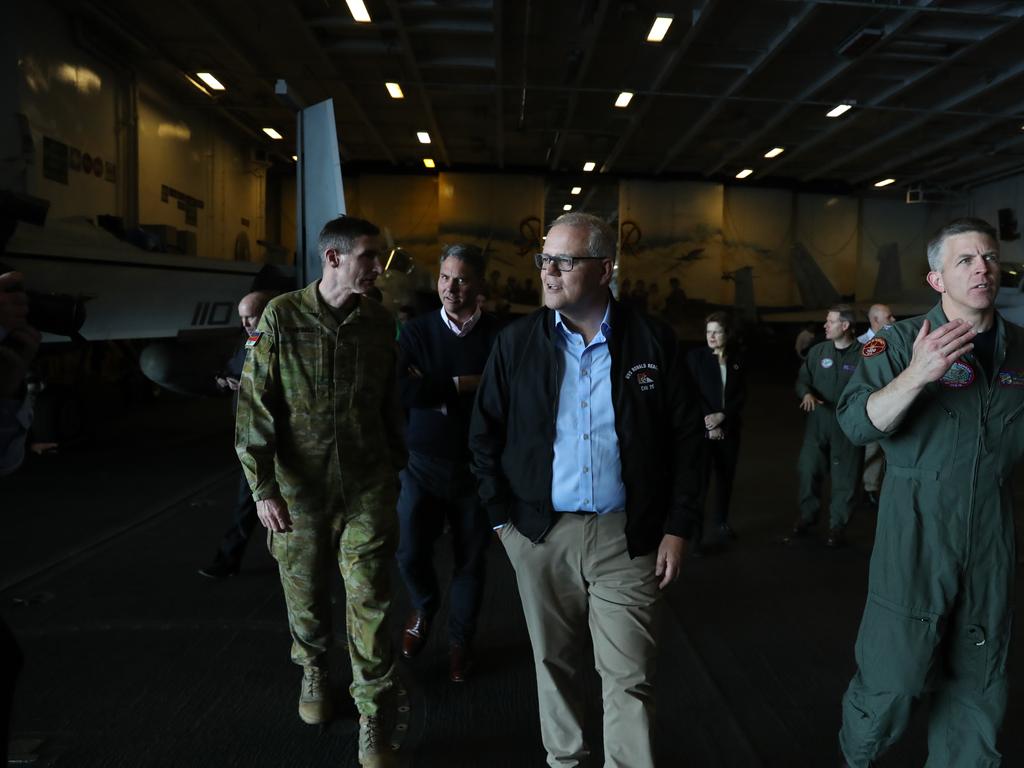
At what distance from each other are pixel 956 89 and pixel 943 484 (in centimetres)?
1702

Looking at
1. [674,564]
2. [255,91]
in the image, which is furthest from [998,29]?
[255,91]

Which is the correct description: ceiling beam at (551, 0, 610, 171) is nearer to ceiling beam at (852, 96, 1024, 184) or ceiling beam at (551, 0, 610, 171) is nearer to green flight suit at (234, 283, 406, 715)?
ceiling beam at (852, 96, 1024, 184)

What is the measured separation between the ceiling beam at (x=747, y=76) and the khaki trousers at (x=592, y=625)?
475 inches

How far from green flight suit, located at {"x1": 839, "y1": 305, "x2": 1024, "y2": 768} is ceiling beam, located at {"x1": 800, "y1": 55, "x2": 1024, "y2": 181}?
15.6 meters

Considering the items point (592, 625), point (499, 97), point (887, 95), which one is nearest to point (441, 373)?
point (592, 625)

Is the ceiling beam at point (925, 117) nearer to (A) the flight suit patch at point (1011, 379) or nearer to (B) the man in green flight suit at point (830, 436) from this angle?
(B) the man in green flight suit at point (830, 436)

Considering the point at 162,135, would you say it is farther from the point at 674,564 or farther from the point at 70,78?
the point at 674,564

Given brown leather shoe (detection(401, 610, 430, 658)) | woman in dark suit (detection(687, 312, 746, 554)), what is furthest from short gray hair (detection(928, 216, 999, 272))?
woman in dark suit (detection(687, 312, 746, 554))

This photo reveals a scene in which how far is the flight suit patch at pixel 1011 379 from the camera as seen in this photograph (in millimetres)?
2049

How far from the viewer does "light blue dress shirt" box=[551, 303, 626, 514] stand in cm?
217

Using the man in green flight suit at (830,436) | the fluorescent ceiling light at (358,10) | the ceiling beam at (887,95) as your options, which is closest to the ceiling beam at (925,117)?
the ceiling beam at (887,95)

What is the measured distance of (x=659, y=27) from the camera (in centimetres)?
1216

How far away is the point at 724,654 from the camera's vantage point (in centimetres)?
347

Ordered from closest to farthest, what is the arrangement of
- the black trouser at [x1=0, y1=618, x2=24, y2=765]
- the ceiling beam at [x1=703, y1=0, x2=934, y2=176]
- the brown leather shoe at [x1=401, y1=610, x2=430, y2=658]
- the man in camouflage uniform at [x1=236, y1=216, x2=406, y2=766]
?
the black trouser at [x1=0, y1=618, x2=24, y2=765]
the man in camouflage uniform at [x1=236, y1=216, x2=406, y2=766]
the brown leather shoe at [x1=401, y1=610, x2=430, y2=658]
the ceiling beam at [x1=703, y1=0, x2=934, y2=176]
